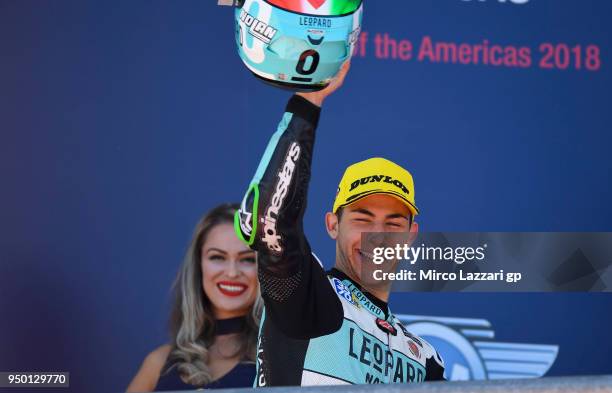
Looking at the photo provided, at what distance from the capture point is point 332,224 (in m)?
3.15

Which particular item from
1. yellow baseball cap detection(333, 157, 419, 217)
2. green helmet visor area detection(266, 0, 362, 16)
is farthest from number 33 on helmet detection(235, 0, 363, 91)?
yellow baseball cap detection(333, 157, 419, 217)

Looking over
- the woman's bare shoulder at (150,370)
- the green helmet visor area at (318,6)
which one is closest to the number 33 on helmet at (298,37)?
the green helmet visor area at (318,6)

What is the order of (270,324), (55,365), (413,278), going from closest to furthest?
(270,324) < (55,365) < (413,278)

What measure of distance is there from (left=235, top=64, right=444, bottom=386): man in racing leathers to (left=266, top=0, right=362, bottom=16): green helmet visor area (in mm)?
152

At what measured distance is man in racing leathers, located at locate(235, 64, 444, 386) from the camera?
1965mm

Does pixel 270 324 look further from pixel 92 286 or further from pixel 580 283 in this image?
pixel 580 283

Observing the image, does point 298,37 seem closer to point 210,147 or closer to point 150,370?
point 210,147

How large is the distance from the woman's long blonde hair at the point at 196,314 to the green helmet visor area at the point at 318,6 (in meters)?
1.10


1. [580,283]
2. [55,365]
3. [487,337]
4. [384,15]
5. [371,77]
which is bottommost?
[55,365]

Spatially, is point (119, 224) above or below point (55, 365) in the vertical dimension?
above

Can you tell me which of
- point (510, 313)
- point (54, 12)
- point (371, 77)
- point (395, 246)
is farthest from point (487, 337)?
point (54, 12)

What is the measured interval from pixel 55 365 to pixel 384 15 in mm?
1571

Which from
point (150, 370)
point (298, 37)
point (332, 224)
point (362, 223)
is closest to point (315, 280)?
point (298, 37)

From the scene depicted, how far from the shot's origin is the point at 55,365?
118 inches
